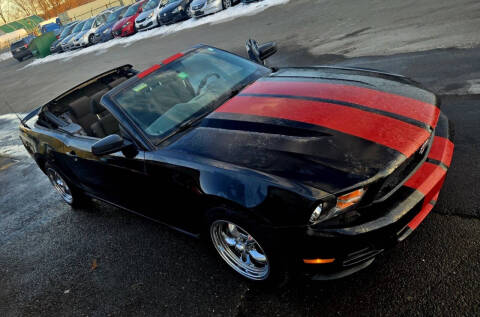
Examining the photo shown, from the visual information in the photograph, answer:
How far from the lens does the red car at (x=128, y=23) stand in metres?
20.2

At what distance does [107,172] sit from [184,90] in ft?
3.53

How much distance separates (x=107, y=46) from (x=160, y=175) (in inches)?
773

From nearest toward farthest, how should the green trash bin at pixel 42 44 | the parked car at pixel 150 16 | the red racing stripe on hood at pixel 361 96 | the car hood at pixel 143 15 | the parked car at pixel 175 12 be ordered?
the red racing stripe on hood at pixel 361 96 → the parked car at pixel 175 12 → the parked car at pixel 150 16 → the car hood at pixel 143 15 → the green trash bin at pixel 42 44

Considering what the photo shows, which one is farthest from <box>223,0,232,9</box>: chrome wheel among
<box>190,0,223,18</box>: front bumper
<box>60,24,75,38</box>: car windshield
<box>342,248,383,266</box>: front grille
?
<box>60,24,75,38</box>: car windshield

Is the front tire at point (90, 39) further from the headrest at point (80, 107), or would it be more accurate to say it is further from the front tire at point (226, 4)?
the headrest at point (80, 107)

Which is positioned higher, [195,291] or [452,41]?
[452,41]

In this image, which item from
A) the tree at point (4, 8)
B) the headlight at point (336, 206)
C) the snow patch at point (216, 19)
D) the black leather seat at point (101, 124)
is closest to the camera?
the headlight at point (336, 206)

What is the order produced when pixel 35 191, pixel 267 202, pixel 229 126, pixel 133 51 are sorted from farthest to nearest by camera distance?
pixel 133 51
pixel 35 191
pixel 229 126
pixel 267 202

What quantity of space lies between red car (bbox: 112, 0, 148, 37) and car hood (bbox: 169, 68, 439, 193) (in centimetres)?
1949

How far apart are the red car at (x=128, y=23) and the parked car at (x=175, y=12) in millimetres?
3306

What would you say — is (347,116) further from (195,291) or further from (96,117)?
(96,117)

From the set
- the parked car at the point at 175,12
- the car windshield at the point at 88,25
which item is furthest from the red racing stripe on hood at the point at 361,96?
the car windshield at the point at 88,25

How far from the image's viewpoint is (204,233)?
105 inches

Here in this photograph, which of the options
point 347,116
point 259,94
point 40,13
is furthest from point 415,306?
point 40,13
